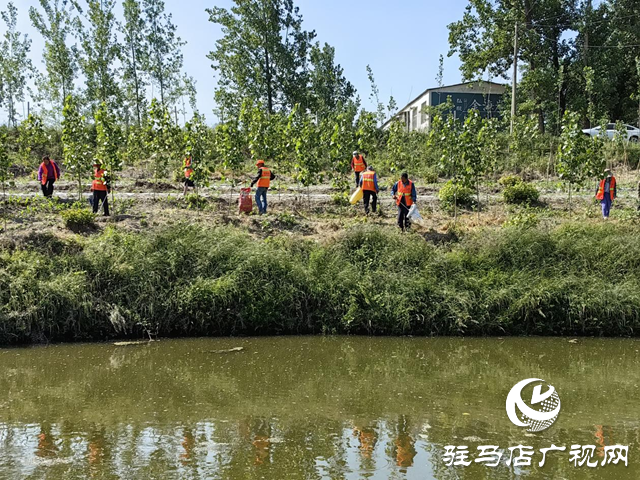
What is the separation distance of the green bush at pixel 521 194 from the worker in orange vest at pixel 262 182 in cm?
764

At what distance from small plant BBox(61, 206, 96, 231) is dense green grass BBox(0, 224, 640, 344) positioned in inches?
43.6

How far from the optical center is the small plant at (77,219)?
16.0 m

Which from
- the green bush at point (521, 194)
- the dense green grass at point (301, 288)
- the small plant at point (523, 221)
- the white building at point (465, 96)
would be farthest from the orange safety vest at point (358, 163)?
the white building at point (465, 96)

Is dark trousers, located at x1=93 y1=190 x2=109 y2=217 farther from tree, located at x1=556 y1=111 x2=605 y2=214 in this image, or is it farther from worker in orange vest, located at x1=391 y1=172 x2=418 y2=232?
tree, located at x1=556 y1=111 x2=605 y2=214

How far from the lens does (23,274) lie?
13.6 metres

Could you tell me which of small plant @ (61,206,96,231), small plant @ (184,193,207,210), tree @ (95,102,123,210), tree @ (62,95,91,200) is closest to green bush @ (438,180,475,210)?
small plant @ (184,193,207,210)

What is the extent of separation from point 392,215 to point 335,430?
11.3 m

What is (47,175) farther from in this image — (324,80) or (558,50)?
(558,50)

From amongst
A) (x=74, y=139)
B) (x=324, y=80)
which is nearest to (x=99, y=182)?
(x=74, y=139)

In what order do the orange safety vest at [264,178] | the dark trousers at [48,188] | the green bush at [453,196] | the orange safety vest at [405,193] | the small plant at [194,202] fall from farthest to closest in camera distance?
the green bush at [453,196] < the dark trousers at [48,188] < the small plant at [194,202] < the orange safety vest at [264,178] < the orange safety vest at [405,193]

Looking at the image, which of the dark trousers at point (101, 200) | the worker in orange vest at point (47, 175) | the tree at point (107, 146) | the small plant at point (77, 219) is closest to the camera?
the small plant at point (77, 219)

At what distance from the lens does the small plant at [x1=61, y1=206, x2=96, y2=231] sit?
16.0m

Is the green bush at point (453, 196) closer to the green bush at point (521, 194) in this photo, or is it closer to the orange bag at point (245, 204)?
the green bush at point (521, 194)

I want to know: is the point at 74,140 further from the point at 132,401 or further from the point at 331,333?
the point at 132,401
